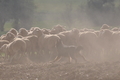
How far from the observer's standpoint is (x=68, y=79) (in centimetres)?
862

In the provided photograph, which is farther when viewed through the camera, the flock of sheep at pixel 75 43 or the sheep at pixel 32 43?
the sheep at pixel 32 43

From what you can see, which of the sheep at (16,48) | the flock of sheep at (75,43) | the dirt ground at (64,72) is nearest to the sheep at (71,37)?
the flock of sheep at (75,43)

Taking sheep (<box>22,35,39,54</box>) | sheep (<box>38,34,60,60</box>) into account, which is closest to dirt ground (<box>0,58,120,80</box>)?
sheep (<box>38,34,60,60</box>)

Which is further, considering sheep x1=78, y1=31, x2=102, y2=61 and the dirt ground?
sheep x1=78, y1=31, x2=102, y2=61

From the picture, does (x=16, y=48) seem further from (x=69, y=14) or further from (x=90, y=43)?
(x=69, y=14)

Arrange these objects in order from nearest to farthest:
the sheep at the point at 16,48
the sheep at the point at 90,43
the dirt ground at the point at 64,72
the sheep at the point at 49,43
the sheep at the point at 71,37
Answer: the dirt ground at the point at 64,72 < the sheep at the point at 16,48 < the sheep at the point at 49,43 < the sheep at the point at 90,43 < the sheep at the point at 71,37

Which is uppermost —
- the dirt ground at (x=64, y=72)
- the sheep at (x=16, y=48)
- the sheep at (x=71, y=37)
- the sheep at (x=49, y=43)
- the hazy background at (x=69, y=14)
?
the hazy background at (x=69, y=14)

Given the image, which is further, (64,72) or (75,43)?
(75,43)

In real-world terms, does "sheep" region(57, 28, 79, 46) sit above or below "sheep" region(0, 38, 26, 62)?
above

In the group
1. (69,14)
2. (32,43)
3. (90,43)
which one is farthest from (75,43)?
(69,14)

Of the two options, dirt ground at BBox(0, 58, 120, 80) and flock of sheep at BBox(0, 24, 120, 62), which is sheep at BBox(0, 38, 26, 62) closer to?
flock of sheep at BBox(0, 24, 120, 62)

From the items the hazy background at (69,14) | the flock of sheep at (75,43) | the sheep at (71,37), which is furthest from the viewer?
the hazy background at (69,14)

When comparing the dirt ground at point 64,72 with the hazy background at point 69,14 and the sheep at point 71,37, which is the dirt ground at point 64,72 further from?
the hazy background at point 69,14

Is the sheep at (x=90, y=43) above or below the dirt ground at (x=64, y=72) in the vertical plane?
above
